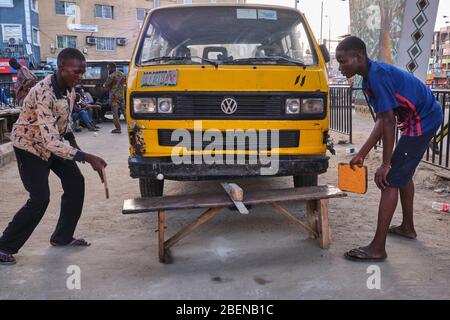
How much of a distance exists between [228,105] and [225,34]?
3.95 feet

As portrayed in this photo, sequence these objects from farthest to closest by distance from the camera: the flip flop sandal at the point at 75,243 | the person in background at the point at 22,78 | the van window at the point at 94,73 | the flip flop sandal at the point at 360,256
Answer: the van window at the point at 94,73 → the person in background at the point at 22,78 → the flip flop sandal at the point at 75,243 → the flip flop sandal at the point at 360,256

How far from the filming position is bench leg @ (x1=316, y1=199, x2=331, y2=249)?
3779mm

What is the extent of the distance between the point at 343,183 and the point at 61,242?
2.46 metres

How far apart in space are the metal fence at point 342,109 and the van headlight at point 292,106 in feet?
17.7

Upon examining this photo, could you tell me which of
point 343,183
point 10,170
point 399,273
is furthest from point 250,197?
point 10,170

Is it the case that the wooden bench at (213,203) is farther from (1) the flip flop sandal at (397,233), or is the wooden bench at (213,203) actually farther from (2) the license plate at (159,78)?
(2) the license plate at (159,78)

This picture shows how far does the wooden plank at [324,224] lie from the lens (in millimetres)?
3779

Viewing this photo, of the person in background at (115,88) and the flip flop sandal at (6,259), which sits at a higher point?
the person in background at (115,88)

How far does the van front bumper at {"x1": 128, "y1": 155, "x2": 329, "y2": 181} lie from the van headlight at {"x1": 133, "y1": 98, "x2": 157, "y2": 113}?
1.48 ft

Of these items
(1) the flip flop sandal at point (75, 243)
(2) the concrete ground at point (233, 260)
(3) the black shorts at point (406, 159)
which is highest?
(3) the black shorts at point (406, 159)

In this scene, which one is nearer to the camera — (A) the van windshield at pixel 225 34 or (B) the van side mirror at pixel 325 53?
(A) the van windshield at pixel 225 34

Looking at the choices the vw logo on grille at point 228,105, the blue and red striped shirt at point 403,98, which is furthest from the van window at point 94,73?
the blue and red striped shirt at point 403,98

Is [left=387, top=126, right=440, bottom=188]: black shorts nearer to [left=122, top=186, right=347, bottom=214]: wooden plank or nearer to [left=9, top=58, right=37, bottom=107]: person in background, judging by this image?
[left=122, top=186, right=347, bottom=214]: wooden plank

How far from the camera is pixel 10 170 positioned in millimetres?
7664
